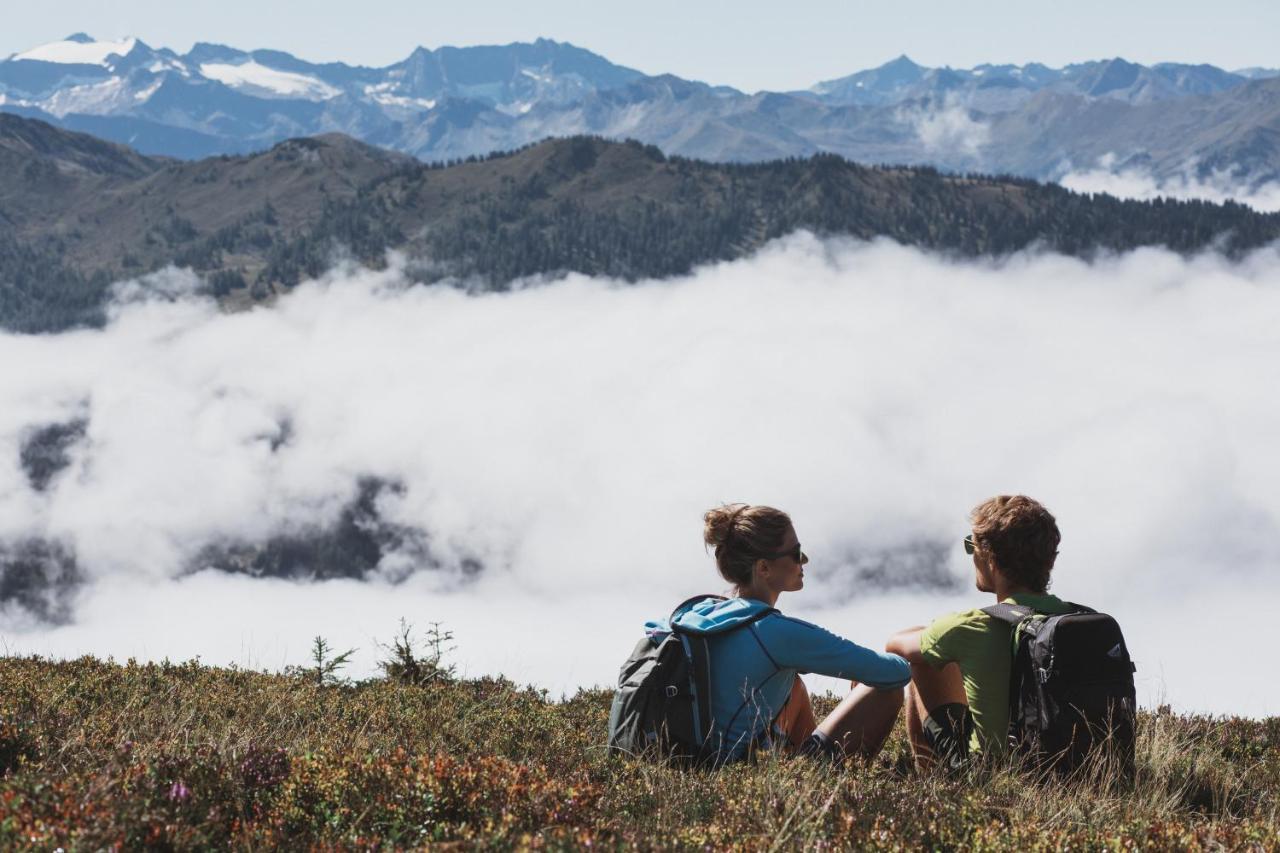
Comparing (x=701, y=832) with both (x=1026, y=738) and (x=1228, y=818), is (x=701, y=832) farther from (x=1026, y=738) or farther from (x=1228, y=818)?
(x=1228, y=818)

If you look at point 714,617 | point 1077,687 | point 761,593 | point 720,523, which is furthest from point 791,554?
point 1077,687

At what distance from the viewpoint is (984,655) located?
7023mm

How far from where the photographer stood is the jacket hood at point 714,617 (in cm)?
681

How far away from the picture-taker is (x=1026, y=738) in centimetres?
688

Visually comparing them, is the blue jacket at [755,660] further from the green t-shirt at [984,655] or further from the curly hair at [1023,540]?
the curly hair at [1023,540]

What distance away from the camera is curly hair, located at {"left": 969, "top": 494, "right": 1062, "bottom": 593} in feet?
22.9

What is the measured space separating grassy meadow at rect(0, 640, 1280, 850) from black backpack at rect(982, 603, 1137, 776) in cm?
29

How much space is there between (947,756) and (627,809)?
291 cm

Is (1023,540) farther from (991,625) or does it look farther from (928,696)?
(928,696)

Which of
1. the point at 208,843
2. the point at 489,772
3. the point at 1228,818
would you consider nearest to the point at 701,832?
the point at 489,772

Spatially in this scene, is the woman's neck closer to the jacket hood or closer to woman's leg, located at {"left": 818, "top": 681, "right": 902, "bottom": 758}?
the jacket hood

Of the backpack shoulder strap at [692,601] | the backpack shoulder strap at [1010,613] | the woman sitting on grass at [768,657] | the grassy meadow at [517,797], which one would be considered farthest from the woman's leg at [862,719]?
the backpack shoulder strap at [692,601]

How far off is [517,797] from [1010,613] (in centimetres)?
370

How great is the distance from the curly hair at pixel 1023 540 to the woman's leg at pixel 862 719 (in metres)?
1.23
